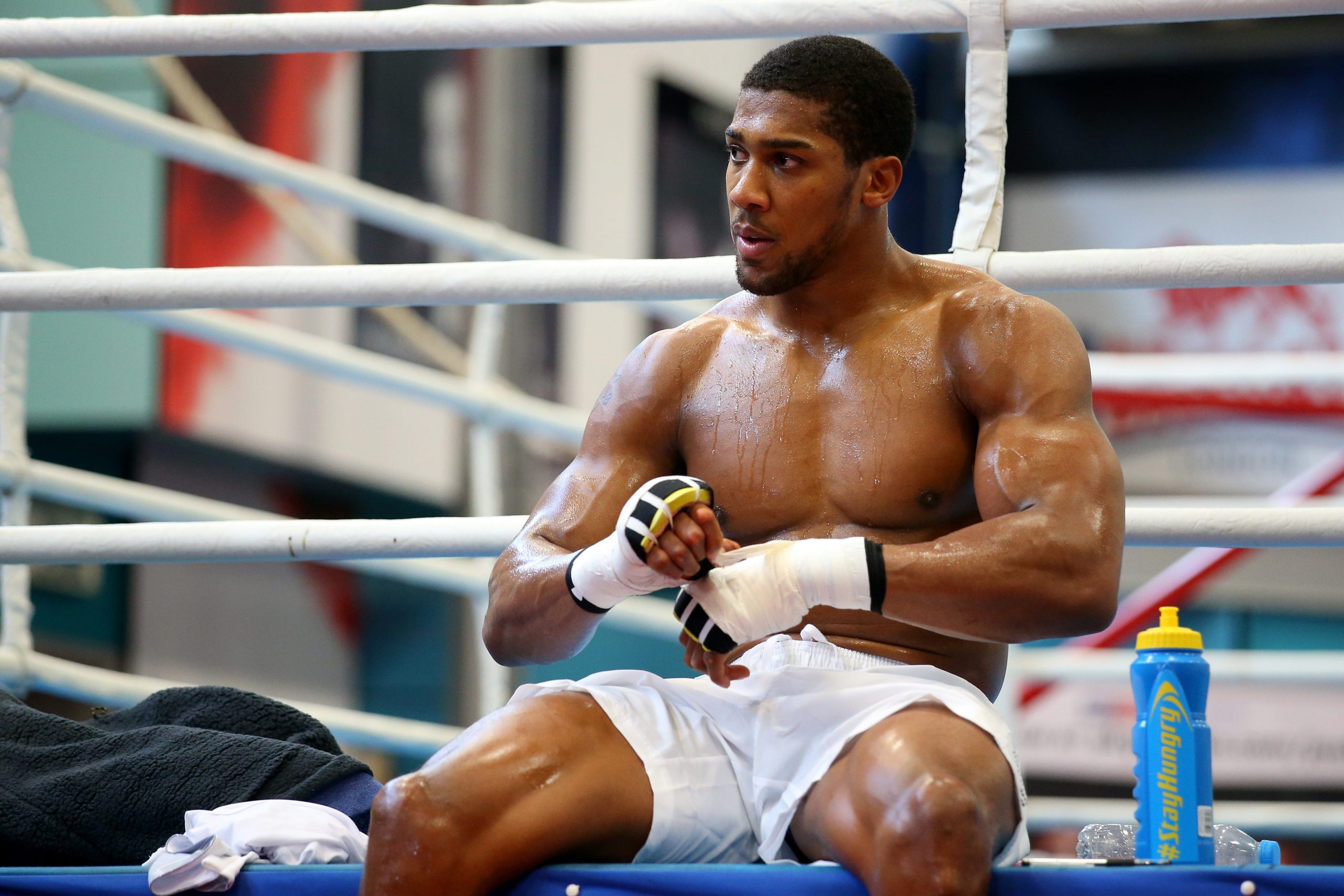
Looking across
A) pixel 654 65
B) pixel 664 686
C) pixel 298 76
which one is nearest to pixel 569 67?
pixel 654 65

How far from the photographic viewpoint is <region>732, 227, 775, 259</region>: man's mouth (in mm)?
1733

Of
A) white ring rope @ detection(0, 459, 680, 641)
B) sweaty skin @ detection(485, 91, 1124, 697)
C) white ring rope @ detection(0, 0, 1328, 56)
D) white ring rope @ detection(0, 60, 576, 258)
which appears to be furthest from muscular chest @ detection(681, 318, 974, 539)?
white ring rope @ detection(0, 60, 576, 258)

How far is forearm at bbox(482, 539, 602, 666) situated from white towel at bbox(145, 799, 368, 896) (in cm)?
25

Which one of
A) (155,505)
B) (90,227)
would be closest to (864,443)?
(155,505)

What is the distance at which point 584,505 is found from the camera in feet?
5.70

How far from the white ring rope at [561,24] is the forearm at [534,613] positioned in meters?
0.69

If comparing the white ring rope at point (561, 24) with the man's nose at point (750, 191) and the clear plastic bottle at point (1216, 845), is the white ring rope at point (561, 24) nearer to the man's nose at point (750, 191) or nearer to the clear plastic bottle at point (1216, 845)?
the man's nose at point (750, 191)

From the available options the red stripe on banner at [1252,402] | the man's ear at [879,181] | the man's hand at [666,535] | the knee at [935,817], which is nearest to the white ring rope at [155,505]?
the man's hand at [666,535]

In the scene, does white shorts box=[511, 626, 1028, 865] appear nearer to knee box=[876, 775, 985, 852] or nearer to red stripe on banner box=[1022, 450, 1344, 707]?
knee box=[876, 775, 985, 852]

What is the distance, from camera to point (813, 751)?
151 cm

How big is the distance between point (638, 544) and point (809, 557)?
16 cm

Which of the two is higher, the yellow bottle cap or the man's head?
the man's head

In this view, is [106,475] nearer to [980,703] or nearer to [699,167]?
[699,167]

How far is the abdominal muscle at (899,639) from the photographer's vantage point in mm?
1616
